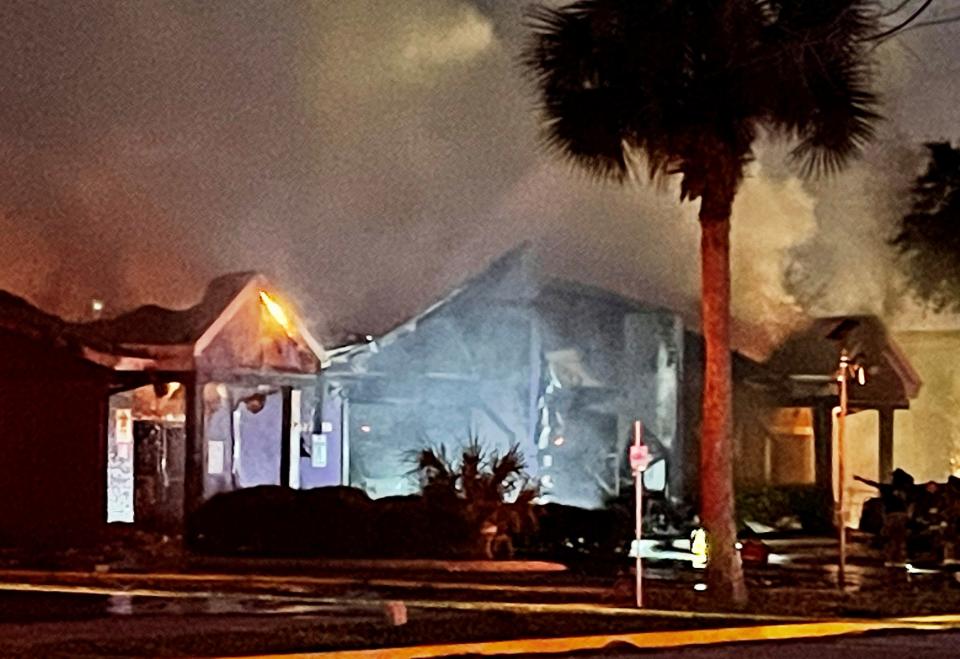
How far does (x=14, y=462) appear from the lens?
2741 cm

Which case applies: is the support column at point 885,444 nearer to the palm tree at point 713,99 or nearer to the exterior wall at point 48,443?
the exterior wall at point 48,443

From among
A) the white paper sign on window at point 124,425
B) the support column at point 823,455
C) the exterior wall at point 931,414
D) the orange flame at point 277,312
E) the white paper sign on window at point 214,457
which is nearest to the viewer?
the white paper sign on window at point 214,457

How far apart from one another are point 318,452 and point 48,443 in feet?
24.3

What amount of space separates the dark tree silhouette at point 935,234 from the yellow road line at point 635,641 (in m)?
24.1

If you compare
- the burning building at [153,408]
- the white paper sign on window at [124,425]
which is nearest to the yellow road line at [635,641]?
the burning building at [153,408]

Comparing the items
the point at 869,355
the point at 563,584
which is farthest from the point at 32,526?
the point at 869,355

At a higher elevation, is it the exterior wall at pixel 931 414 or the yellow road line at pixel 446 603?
the exterior wall at pixel 931 414

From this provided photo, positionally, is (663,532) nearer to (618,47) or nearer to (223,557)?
(223,557)

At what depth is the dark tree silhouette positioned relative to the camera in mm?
40688

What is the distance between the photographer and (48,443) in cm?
2753

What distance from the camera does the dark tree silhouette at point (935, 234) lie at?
40688mm

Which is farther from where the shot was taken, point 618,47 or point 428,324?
point 428,324

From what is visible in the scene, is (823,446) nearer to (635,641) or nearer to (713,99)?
(713,99)

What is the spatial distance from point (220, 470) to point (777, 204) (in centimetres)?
1886
